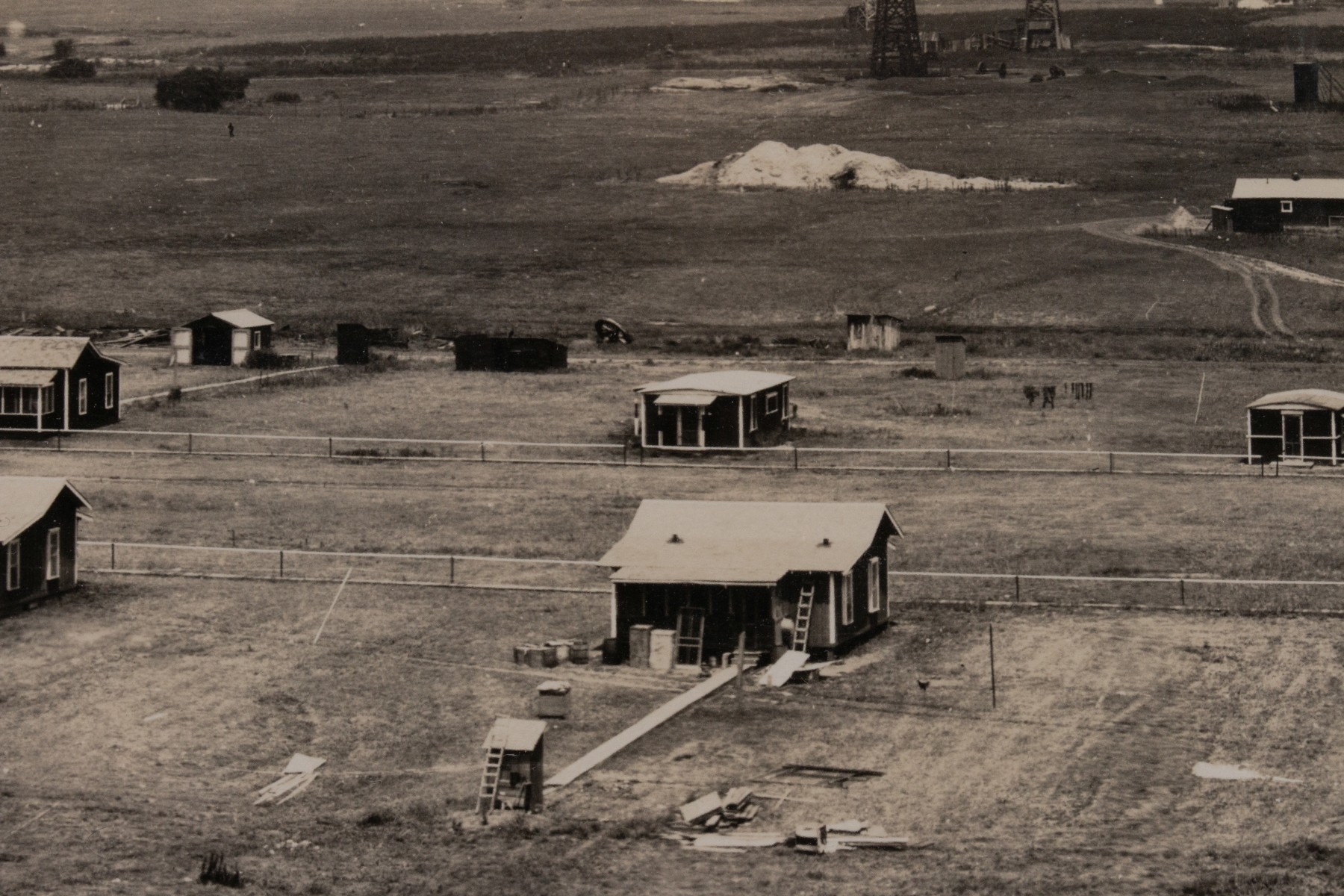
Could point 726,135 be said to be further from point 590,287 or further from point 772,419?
point 772,419

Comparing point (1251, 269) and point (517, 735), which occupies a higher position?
point (1251, 269)

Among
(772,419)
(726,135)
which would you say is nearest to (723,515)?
(772,419)

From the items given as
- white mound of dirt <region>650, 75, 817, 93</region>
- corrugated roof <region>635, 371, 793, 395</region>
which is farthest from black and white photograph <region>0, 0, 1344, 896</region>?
white mound of dirt <region>650, 75, 817, 93</region>

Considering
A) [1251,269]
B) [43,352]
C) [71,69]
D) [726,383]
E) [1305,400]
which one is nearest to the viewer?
[1305,400]

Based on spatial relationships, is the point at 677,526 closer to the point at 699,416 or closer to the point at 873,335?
the point at 699,416

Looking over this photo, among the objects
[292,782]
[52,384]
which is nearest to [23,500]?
[292,782]
